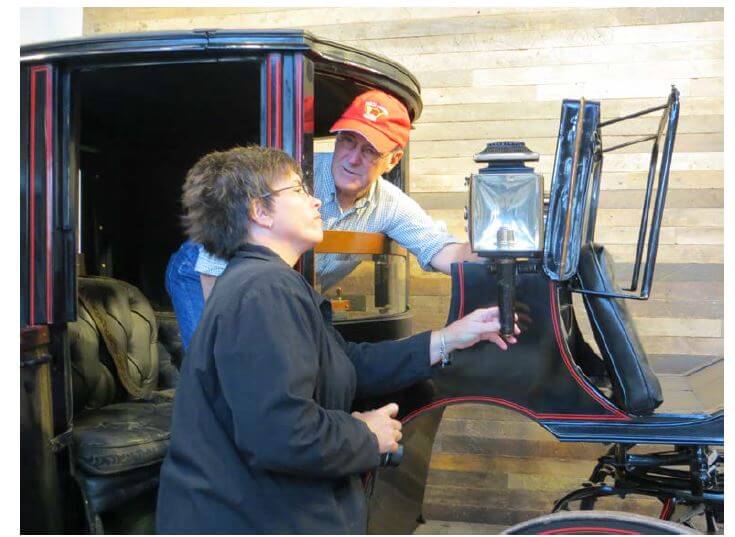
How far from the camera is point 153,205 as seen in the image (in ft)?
10.7

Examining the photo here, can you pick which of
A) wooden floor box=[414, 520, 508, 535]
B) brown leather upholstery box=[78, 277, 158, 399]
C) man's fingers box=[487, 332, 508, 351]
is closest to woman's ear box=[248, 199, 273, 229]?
man's fingers box=[487, 332, 508, 351]

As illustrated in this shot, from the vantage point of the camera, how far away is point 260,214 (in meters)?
1.55

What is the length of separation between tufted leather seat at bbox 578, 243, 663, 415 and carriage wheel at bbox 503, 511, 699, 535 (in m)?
0.24

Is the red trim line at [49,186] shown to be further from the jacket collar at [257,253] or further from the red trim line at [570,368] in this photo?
the red trim line at [570,368]

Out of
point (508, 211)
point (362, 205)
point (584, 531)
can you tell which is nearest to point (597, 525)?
point (584, 531)

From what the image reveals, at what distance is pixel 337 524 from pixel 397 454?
0.70 feet

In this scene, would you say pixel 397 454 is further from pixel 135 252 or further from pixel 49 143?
pixel 135 252

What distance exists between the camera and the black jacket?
4.25 ft

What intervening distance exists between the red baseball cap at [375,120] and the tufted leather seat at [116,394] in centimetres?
111

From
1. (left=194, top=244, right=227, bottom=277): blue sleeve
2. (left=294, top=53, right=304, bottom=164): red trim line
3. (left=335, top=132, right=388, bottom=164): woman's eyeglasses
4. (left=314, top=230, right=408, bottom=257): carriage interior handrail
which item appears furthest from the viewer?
(left=335, top=132, right=388, bottom=164): woman's eyeglasses

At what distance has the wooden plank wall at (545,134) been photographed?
3332mm

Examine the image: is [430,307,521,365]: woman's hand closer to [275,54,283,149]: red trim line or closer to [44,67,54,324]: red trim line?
[275,54,283,149]: red trim line

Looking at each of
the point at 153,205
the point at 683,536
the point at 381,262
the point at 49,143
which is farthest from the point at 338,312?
the point at 153,205

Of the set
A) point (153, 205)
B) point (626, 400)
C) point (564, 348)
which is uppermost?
point (153, 205)
